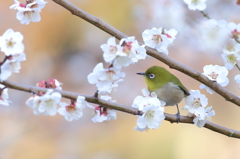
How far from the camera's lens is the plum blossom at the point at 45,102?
3.29ft

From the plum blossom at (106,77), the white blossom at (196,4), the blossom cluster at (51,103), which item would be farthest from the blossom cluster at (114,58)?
the white blossom at (196,4)

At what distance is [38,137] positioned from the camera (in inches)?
140

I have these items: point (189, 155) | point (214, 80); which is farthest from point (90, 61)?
point (214, 80)

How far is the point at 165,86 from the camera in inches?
85.4

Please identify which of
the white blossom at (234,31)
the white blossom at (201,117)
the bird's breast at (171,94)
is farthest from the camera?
the bird's breast at (171,94)

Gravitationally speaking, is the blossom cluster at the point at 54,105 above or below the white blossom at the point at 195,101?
below

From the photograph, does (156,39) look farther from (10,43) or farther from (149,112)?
(10,43)

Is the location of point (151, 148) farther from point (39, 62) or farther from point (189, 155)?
point (39, 62)

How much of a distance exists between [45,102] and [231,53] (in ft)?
2.58

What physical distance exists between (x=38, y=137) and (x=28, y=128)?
6.3 inches

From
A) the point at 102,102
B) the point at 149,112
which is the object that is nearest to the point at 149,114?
the point at 149,112

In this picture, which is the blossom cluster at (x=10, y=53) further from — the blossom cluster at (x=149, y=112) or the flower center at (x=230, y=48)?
the flower center at (x=230, y=48)

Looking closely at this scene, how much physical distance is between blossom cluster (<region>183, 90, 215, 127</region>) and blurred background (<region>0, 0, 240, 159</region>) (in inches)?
74.8

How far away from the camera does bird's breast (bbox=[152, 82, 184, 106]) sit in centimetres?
210
